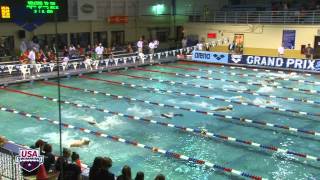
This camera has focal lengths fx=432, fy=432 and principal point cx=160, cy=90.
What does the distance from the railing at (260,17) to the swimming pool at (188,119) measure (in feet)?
23.7

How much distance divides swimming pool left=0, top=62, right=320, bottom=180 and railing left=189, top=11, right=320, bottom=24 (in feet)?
23.7

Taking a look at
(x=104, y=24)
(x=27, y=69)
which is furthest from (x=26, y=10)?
(x=104, y=24)

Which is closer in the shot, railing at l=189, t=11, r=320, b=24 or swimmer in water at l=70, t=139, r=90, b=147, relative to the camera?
swimmer in water at l=70, t=139, r=90, b=147

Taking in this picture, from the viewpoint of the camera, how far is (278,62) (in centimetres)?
2248

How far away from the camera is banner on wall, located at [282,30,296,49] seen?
26.6 meters

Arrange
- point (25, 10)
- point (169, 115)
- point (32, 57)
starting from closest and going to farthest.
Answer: point (169, 115) < point (32, 57) < point (25, 10)

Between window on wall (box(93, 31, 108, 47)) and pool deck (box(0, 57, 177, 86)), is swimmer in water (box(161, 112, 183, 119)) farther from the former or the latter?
window on wall (box(93, 31, 108, 47))

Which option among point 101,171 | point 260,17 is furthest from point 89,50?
point 101,171

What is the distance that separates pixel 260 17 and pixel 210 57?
5.88 meters

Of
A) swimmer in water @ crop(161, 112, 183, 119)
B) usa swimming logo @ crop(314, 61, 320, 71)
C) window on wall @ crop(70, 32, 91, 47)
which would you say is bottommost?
swimmer in water @ crop(161, 112, 183, 119)

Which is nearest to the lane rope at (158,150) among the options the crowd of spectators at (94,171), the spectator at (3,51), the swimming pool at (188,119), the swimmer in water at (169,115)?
the swimming pool at (188,119)

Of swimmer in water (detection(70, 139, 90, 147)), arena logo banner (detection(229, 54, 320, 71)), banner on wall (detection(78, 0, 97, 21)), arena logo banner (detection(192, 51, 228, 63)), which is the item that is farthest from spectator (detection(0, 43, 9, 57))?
swimmer in water (detection(70, 139, 90, 147))

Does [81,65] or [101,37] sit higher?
[101,37]

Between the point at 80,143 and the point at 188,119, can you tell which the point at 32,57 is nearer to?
the point at 188,119
